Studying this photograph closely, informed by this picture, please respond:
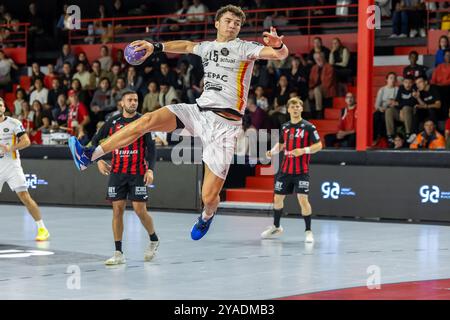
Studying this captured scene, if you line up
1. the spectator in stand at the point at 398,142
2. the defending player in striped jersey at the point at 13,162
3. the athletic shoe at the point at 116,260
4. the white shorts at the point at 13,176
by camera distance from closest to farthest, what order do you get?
the athletic shoe at the point at 116,260, the defending player in striped jersey at the point at 13,162, the white shorts at the point at 13,176, the spectator in stand at the point at 398,142

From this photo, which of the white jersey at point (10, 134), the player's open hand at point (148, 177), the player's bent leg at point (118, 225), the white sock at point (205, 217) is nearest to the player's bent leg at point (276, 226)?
the player's open hand at point (148, 177)

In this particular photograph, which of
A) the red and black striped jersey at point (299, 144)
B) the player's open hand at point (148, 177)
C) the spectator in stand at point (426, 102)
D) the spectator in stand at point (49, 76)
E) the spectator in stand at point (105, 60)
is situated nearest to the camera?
the player's open hand at point (148, 177)

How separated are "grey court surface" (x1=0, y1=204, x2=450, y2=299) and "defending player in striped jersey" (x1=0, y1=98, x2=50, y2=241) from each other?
19.9 inches

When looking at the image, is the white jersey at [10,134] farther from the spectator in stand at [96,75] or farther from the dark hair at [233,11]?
the spectator in stand at [96,75]

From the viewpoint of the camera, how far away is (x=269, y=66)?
848 inches

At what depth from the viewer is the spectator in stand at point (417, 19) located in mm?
A: 21797

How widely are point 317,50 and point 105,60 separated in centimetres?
629

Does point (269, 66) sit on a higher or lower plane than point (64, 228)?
higher

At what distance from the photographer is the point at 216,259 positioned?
11930 millimetres

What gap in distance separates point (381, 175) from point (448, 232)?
87.1 inches

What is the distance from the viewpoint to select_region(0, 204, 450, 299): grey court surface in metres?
9.48

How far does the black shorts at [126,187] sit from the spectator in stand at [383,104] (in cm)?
882

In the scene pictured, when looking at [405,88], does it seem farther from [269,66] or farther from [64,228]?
[64,228]
